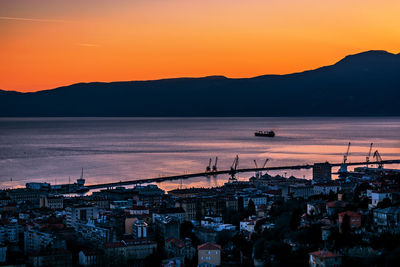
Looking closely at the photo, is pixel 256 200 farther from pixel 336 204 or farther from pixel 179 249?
pixel 179 249

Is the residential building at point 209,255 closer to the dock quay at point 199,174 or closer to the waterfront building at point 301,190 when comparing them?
the waterfront building at point 301,190

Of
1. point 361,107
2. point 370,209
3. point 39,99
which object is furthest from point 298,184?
point 39,99

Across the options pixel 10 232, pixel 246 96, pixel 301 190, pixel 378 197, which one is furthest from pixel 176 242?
pixel 246 96

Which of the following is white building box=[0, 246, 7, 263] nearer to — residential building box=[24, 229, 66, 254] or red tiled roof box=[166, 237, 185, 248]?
residential building box=[24, 229, 66, 254]

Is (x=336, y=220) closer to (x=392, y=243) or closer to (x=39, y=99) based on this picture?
(x=392, y=243)

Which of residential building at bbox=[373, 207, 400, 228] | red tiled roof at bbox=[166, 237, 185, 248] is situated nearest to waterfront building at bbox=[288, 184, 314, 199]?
residential building at bbox=[373, 207, 400, 228]

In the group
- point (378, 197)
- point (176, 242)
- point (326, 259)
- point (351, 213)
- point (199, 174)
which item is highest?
point (378, 197)
